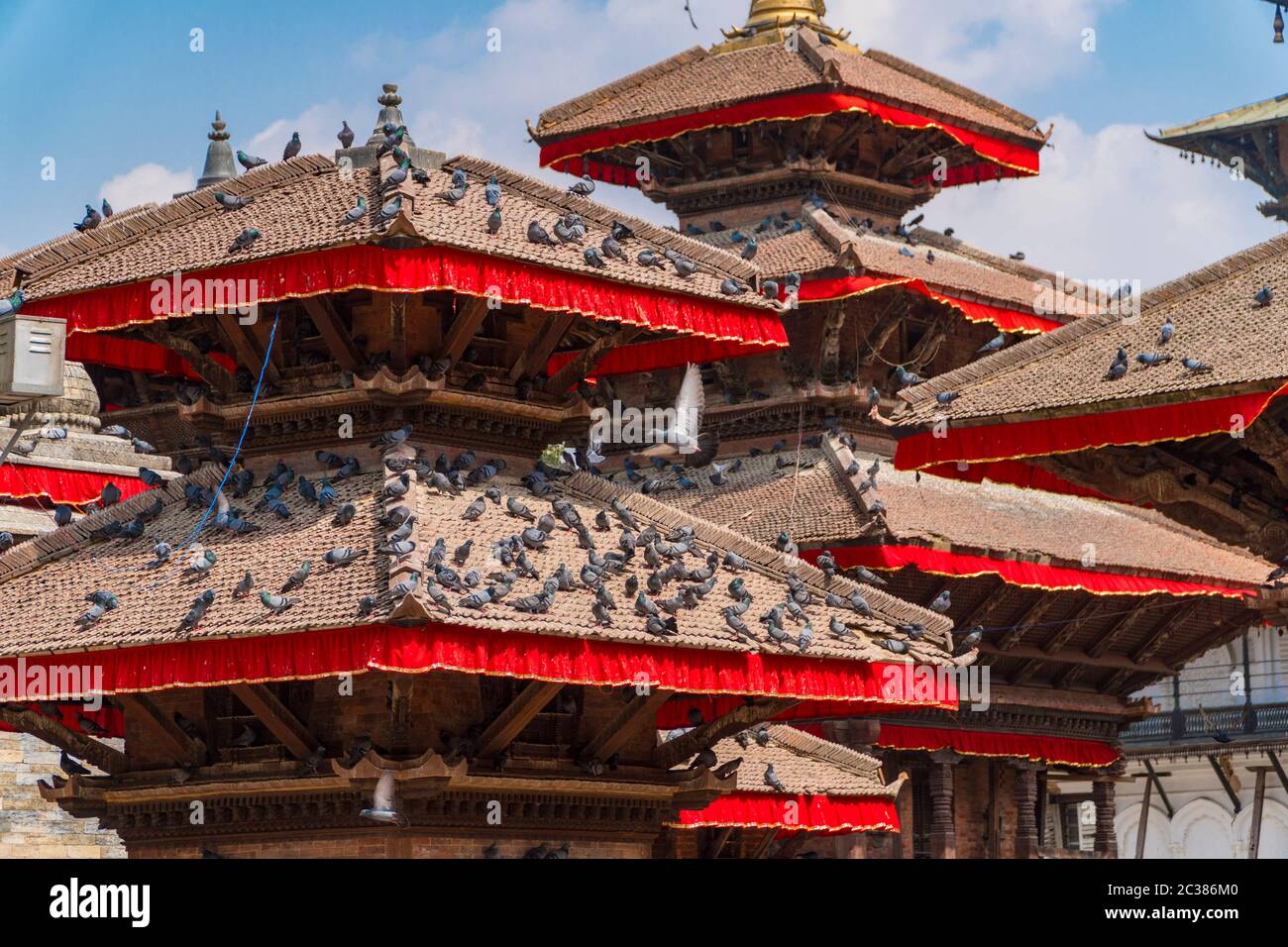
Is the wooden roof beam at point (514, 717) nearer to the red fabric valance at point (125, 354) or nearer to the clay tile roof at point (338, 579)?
the clay tile roof at point (338, 579)

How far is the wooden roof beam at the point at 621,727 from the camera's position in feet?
65.4

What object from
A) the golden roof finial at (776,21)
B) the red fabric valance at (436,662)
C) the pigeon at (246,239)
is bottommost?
the red fabric valance at (436,662)

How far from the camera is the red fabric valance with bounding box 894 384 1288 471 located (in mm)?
17453

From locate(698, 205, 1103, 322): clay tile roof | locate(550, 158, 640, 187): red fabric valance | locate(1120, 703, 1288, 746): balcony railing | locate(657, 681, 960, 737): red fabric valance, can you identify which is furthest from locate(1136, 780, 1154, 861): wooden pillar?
locate(657, 681, 960, 737): red fabric valance

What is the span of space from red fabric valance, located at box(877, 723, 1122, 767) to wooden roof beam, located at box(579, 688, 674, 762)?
418 inches

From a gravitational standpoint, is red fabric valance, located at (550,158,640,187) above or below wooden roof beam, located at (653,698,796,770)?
above

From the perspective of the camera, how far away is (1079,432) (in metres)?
18.3

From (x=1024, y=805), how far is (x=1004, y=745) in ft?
4.41

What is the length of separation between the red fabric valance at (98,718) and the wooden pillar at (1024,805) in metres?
14.8

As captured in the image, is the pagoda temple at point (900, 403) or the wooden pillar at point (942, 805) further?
the wooden pillar at point (942, 805)

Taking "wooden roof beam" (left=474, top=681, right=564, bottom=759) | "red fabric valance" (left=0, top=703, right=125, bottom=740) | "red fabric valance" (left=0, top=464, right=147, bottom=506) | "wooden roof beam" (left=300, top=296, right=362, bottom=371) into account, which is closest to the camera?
"wooden roof beam" (left=474, top=681, right=564, bottom=759)

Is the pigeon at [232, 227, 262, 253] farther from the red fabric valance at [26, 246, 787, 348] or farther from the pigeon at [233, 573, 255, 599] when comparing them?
the pigeon at [233, 573, 255, 599]

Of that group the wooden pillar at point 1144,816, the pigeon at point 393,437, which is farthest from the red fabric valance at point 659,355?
the wooden pillar at point 1144,816

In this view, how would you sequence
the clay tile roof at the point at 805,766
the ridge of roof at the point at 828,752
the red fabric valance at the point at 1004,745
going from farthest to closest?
1. the red fabric valance at the point at 1004,745
2. the ridge of roof at the point at 828,752
3. the clay tile roof at the point at 805,766
